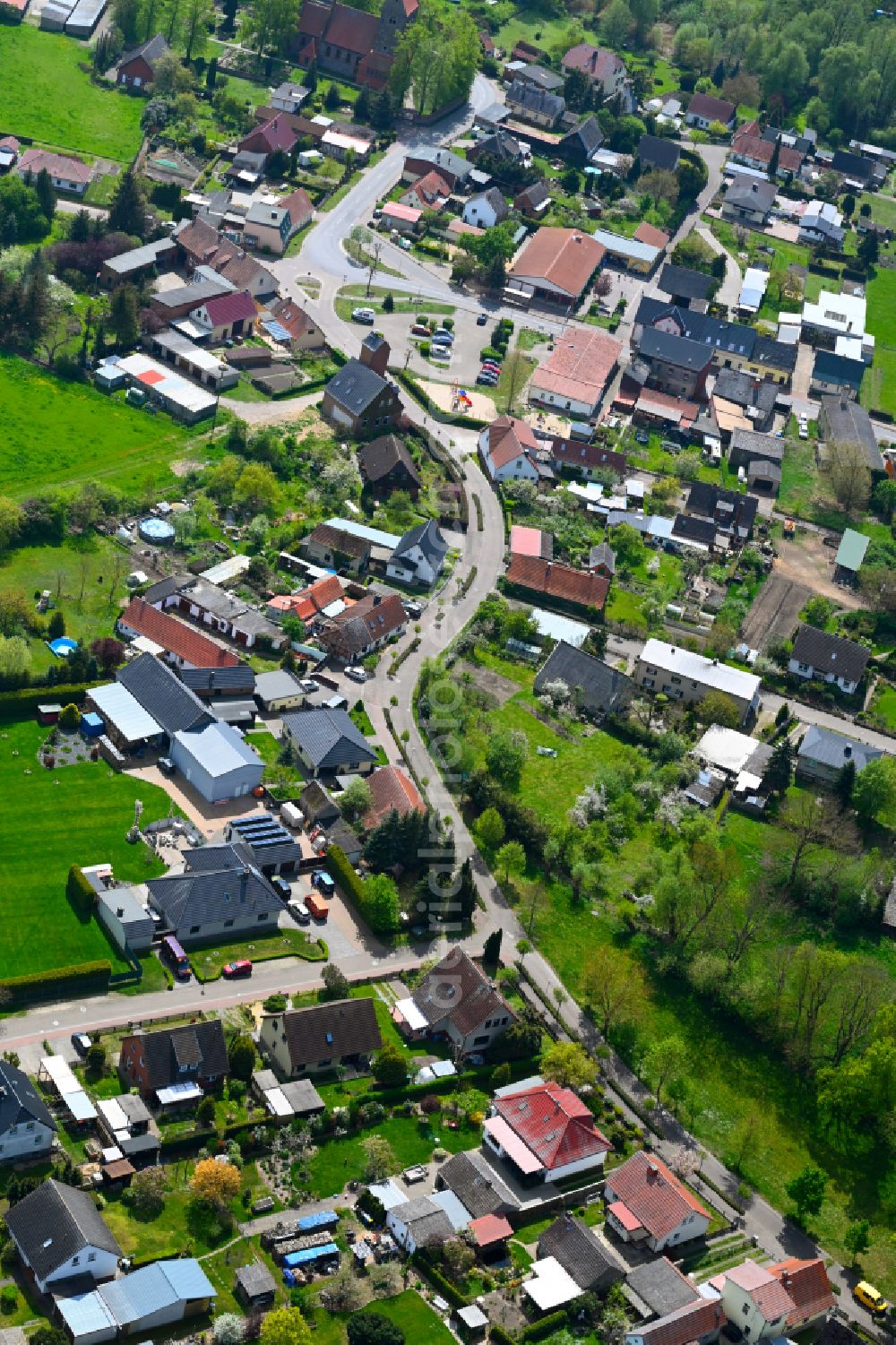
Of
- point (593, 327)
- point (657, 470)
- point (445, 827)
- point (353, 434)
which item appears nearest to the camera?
point (445, 827)

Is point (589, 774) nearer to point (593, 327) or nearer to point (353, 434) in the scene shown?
point (353, 434)

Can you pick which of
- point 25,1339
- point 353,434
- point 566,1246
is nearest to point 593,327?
point 353,434

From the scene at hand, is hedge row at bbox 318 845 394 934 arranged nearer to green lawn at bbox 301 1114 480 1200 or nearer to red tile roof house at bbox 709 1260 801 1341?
green lawn at bbox 301 1114 480 1200

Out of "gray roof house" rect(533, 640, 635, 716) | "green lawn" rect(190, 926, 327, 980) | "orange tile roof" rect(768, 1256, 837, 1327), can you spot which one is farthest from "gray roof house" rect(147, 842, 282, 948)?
"orange tile roof" rect(768, 1256, 837, 1327)

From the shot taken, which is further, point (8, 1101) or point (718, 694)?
point (718, 694)

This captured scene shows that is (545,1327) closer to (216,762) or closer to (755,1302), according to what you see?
(755,1302)


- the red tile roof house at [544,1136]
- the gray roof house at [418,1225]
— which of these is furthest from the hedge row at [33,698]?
the gray roof house at [418,1225]
